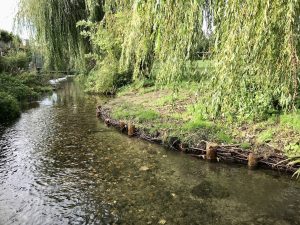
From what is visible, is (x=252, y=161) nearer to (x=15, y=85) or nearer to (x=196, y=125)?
(x=196, y=125)

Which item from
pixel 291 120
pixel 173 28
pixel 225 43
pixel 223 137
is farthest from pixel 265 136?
pixel 225 43

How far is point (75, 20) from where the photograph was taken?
1406 cm

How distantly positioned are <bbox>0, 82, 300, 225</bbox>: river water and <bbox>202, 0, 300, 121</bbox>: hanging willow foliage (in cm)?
191

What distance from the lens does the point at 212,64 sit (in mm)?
3434

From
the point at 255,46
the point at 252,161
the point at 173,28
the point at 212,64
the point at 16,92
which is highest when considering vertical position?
the point at 173,28

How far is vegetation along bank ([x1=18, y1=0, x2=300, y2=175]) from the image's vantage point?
114 inches

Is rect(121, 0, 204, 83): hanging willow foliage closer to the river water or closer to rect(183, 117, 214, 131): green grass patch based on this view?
the river water

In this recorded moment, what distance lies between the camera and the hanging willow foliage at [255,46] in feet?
9.04

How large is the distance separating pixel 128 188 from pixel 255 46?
10.8 feet

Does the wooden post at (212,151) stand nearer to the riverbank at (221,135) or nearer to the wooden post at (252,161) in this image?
the riverbank at (221,135)

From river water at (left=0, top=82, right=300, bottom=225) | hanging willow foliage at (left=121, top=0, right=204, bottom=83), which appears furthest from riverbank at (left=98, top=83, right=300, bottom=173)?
hanging willow foliage at (left=121, top=0, right=204, bottom=83)

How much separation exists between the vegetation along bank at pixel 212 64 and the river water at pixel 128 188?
2.43ft

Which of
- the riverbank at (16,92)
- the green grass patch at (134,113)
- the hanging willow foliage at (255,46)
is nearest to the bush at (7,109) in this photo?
the riverbank at (16,92)

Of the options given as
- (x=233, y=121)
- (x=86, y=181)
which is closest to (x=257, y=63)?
(x=86, y=181)
